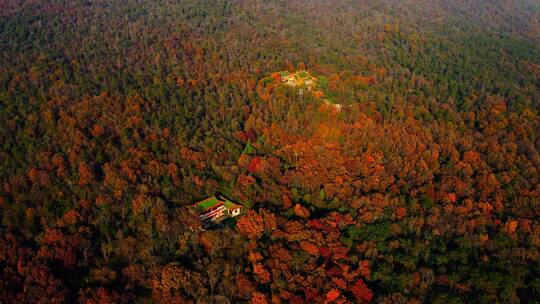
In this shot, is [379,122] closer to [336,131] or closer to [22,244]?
[336,131]

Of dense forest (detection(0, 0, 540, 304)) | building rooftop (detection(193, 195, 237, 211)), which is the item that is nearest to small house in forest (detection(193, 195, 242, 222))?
building rooftop (detection(193, 195, 237, 211))

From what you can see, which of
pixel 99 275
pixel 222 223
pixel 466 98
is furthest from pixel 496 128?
pixel 99 275

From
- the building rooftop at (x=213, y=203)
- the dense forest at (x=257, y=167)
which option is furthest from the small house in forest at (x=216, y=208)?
the dense forest at (x=257, y=167)

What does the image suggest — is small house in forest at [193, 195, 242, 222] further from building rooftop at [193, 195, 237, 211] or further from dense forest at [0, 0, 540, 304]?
dense forest at [0, 0, 540, 304]

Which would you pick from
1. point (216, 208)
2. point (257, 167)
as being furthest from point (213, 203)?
point (257, 167)

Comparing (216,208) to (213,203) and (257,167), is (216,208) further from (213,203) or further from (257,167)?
(257,167)

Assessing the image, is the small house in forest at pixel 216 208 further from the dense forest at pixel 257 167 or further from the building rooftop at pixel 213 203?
the dense forest at pixel 257 167
